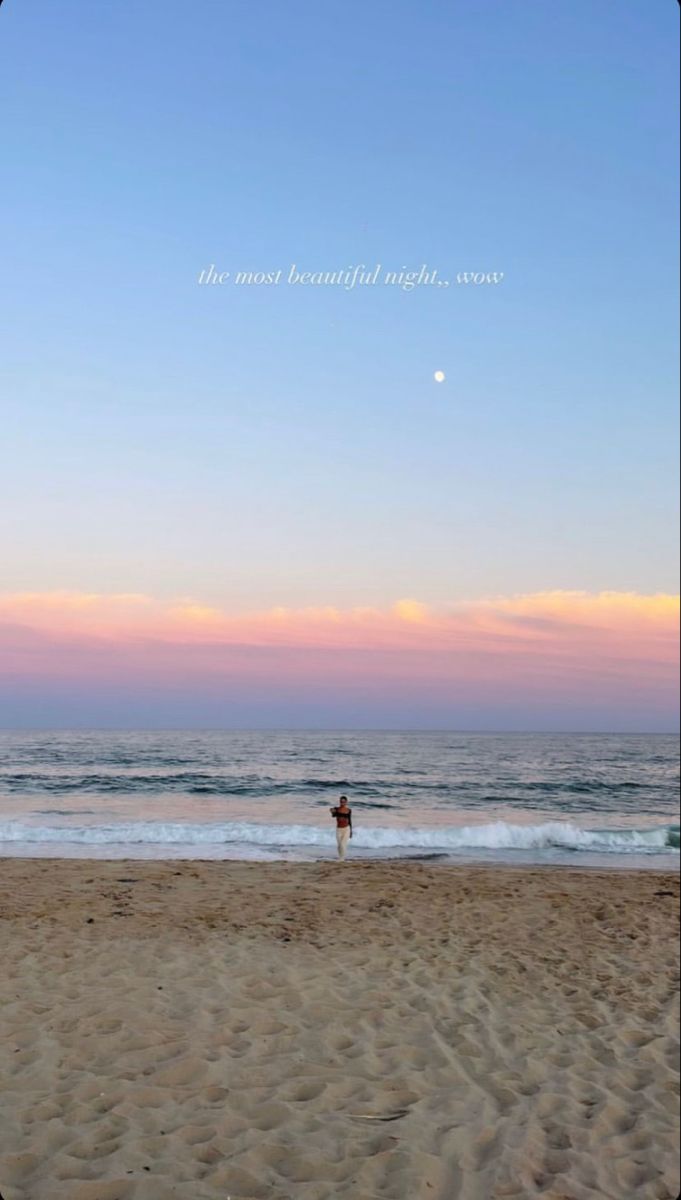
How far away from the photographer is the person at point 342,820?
18.6ft

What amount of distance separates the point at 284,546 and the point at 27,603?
1.97 feet

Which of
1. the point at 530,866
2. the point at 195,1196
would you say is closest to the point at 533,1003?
the point at 195,1196

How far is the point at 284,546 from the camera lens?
168 centimetres

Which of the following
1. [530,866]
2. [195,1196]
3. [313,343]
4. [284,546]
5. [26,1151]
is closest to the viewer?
[195,1196]

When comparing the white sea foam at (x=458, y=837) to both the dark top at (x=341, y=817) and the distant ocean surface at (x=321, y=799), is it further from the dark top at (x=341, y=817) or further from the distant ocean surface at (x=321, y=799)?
the dark top at (x=341, y=817)

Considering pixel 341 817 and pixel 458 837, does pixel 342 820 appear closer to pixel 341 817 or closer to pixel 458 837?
pixel 341 817

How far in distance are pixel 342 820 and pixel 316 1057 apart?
4.35 meters

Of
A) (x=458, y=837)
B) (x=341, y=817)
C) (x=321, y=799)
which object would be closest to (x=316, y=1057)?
(x=341, y=817)

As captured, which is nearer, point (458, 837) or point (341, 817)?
point (341, 817)

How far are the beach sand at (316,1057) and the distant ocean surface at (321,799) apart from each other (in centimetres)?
23

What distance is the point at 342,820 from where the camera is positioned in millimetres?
6340

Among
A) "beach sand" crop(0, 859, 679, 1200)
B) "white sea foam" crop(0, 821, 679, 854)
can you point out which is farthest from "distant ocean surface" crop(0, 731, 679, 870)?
"beach sand" crop(0, 859, 679, 1200)

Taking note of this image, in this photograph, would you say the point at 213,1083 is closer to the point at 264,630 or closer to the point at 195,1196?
the point at 195,1196

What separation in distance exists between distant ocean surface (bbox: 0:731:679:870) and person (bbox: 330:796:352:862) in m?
0.11
